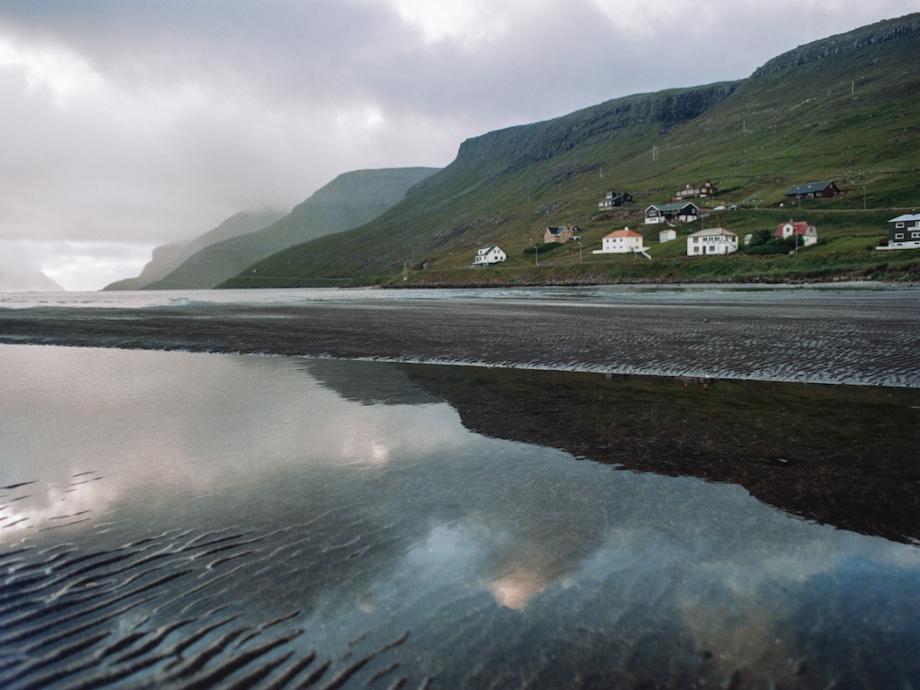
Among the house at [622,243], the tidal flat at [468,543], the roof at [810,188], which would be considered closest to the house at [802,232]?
the house at [622,243]

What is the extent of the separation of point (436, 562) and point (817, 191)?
184 metres

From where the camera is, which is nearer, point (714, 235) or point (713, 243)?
point (713, 243)

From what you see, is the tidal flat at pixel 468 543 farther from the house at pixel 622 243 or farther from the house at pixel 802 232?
the house at pixel 622 243

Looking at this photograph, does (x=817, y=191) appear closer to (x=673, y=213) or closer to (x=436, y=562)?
(x=673, y=213)

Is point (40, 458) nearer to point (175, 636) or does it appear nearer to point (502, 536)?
point (175, 636)

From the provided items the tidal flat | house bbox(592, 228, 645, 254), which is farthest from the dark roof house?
the tidal flat

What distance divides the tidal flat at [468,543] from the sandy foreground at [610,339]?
495cm

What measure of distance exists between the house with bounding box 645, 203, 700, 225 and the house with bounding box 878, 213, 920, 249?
2948 inches

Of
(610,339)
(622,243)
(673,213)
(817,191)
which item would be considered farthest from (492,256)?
(610,339)

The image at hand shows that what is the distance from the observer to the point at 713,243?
440ft

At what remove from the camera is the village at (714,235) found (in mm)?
102188

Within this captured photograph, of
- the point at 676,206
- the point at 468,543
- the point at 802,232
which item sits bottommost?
the point at 468,543

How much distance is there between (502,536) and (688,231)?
567 ft

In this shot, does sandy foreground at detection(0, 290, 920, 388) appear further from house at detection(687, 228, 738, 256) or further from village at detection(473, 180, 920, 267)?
house at detection(687, 228, 738, 256)
